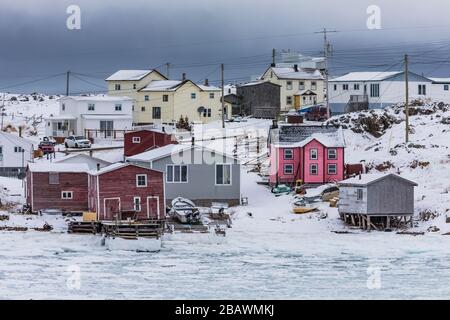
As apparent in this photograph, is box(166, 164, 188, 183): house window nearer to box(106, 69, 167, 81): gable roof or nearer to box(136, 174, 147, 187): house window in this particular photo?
box(136, 174, 147, 187): house window

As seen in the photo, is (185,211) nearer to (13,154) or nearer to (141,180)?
(141,180)

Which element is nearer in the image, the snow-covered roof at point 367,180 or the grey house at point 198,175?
the snow-covered roof at point 367,180

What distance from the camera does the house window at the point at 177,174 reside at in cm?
5738

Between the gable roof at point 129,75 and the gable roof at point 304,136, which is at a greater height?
the gable roof at point 129,75

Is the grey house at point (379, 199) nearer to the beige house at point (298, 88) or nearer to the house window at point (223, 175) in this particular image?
the house window at point (223, 175)

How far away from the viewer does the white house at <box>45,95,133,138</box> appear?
265ft

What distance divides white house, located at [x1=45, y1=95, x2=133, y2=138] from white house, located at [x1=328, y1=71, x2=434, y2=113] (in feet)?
62.1

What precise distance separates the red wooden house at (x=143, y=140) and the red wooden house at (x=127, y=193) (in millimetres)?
15434

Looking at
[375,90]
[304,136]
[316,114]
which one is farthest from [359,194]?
[375,90]

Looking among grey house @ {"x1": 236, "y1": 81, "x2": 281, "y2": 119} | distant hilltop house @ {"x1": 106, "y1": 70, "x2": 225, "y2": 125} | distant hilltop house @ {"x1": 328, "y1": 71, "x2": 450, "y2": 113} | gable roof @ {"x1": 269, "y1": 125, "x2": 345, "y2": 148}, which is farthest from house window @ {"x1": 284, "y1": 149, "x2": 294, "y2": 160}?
grey house @ {"x1": 236, "y1": 81, "x2": 281, "y2": 119}

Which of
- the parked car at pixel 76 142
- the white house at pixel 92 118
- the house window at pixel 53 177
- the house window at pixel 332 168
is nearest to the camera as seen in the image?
the house window at pixel 53 177

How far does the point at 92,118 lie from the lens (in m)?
80.9

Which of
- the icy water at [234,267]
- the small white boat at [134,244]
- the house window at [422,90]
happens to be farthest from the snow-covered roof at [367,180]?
the house window at [422,90]

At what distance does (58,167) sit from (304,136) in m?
16.2
